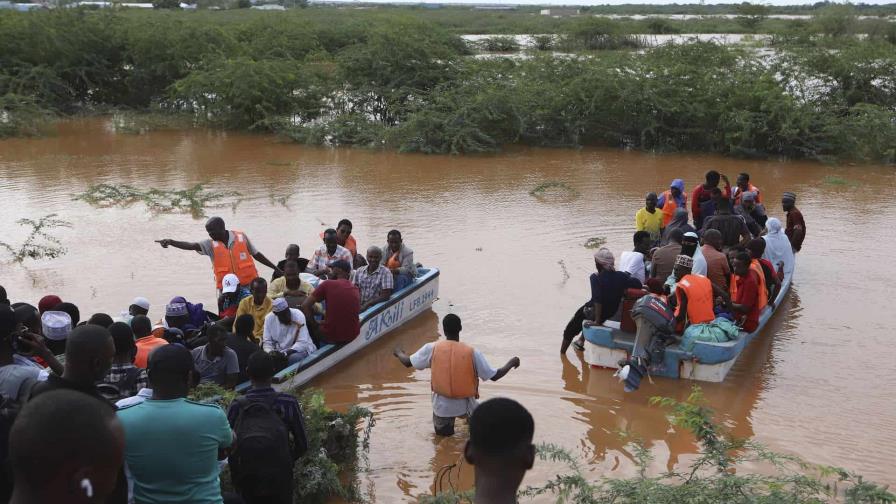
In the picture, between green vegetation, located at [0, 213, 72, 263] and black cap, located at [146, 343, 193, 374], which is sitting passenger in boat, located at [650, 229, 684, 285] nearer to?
black cap, located at [146, 343, 193, 374]

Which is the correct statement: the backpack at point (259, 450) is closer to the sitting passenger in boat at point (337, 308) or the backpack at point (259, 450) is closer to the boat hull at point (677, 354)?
the sitting passenger in boat at point (337, 308)

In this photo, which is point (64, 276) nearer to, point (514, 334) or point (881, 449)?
point (514, 334)

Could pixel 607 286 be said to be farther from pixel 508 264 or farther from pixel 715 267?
pixel 508 264

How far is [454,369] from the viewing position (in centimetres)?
703

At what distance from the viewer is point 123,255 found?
43.6ft

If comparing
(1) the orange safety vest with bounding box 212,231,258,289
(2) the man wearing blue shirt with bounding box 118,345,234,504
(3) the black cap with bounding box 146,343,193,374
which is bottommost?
(1) the orange safety vest with bounding box 212,231,258,289

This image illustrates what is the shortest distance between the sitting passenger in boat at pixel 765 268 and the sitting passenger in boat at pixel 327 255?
4.39 meters

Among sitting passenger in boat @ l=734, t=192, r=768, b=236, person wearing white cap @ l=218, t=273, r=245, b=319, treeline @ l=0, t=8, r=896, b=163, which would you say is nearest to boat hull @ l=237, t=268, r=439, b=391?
person wearing white cap @ l=218, t=273, r=245, b=319

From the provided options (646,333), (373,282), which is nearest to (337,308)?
(373,282)

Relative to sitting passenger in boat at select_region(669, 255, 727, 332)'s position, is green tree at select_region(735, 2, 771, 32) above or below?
above

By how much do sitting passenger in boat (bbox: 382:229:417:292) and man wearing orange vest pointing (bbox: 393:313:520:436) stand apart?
3.37m

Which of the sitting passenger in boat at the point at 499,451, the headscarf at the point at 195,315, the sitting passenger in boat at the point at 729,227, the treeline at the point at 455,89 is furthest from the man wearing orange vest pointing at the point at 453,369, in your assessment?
the treeline at the point at 455,89

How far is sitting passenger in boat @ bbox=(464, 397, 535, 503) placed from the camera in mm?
3227

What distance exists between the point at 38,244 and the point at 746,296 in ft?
32.7
